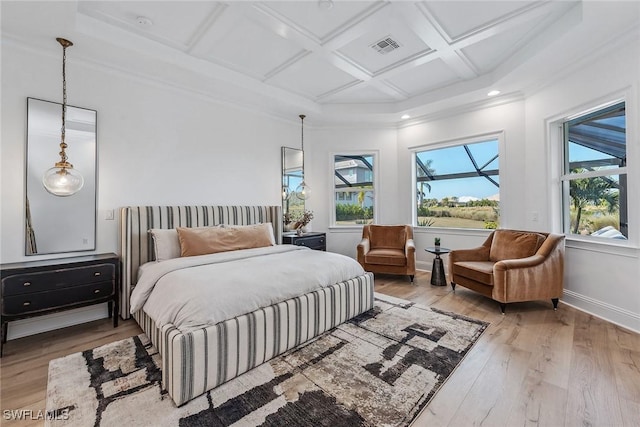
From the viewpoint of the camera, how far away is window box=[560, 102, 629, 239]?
114 inches

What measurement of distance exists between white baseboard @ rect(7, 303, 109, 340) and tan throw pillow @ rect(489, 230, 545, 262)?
4.79 meters

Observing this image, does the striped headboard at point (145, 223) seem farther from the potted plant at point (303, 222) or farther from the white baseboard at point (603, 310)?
the white baseboard at point (603, 310)

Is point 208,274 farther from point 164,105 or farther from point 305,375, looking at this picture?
point 164,105

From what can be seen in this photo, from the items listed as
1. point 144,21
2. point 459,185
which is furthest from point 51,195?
point 459,185

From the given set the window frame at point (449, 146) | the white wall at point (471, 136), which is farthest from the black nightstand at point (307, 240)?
the window frame at point (449, 146)

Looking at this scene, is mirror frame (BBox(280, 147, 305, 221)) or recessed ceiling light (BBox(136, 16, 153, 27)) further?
mirror frame (BBox(280, 147, 305, 221))

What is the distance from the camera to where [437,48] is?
122 inches

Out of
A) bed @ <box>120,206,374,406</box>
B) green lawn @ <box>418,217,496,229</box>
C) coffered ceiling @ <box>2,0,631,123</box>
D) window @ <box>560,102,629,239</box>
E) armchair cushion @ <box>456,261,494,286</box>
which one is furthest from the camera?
green lawn @ <box>418,217,496,229</box>

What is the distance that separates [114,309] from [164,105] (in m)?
2.43

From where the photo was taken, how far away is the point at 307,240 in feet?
15.0

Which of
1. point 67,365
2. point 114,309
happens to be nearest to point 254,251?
point 114,309

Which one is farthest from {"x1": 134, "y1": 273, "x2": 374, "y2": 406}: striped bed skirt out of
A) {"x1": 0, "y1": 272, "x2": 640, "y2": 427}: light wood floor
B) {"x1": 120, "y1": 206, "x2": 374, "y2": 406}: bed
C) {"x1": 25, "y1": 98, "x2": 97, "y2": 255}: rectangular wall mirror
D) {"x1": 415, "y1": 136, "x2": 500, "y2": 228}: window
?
{"x1": 415, "y1": 136, "x2": 500, "y2": 228}: window

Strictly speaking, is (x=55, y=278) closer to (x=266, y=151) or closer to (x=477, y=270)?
(x=266, y=151)

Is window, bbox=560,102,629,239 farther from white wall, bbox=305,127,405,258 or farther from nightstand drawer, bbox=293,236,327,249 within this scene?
nightstand drawer, bbox=293,236,327,249
